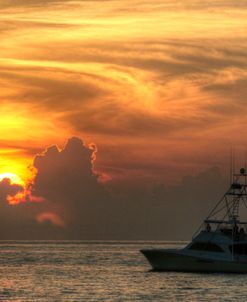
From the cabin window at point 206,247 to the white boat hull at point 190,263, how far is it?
1.07 m

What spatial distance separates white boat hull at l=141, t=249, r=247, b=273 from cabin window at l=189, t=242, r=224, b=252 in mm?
1072

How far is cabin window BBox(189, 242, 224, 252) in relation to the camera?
339ft

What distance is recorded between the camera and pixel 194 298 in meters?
86.6

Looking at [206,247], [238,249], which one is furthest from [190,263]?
[238,249]

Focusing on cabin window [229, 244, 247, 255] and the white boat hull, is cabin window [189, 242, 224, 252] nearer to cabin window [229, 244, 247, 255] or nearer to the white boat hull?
the white boat hull

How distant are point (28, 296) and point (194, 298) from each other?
16.4 metres

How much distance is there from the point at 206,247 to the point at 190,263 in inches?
114

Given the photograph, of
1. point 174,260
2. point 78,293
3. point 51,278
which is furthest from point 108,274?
point 78,293

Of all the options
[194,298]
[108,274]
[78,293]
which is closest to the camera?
[194,298]

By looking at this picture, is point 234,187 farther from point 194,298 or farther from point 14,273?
point 14,273

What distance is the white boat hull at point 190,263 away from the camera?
339 feet

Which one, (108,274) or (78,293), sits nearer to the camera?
(78,293)

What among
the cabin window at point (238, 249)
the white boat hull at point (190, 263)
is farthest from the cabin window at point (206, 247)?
the cabin window at point (238, 249)

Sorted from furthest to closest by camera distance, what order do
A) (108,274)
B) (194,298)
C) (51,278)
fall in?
(108,274), (51,278), (194,298)
